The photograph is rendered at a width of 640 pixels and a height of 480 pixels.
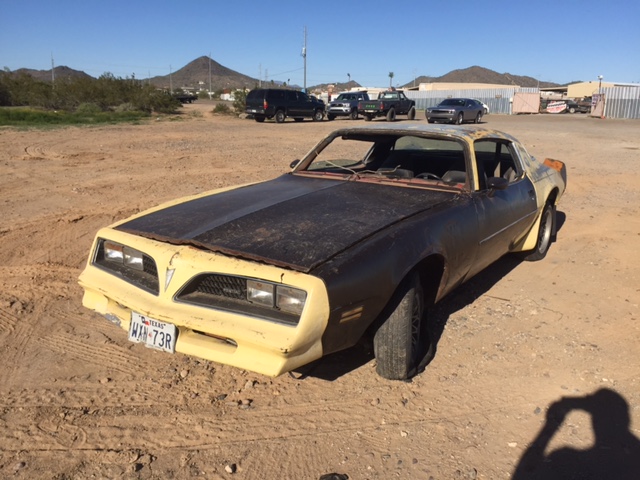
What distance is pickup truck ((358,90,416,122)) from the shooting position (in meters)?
29.9

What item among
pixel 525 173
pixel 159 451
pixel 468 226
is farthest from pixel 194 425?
pixel 525 173

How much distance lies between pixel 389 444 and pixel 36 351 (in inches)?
93.1

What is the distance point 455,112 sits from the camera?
2745cm

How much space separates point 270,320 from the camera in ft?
8.31

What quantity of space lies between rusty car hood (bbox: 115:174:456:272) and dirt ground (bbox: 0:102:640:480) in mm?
910

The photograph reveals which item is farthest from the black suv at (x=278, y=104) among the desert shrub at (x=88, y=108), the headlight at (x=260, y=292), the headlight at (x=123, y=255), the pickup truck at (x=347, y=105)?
the headlight at (x=260, y=292)

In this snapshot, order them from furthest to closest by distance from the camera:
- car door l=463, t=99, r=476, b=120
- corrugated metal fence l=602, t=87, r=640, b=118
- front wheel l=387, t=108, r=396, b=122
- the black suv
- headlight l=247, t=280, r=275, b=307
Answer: corrugated metal fence l=602, t=87, r=640, b=118, front wheel l=387, t=108, r=396, b=122, car door l=463, t=99, r=476, b=120, the black suv, headlight l=247, t=280, r=275, b=307

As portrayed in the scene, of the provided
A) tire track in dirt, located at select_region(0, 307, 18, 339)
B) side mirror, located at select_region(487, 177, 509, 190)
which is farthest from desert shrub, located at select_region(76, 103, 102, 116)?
side mirror, located at select_region(487, 177, 509, 190)

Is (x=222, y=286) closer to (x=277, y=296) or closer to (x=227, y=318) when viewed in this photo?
(x=227, y=318)

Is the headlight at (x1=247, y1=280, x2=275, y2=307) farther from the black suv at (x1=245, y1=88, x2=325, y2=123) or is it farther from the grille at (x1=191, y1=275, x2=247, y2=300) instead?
the black suv at (x1=245, y1=88, x2=325, y2=123)

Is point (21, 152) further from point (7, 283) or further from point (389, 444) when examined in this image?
point (389, 444)

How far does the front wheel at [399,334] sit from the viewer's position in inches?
118

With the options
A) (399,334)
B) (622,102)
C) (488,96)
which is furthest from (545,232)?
(488,96)

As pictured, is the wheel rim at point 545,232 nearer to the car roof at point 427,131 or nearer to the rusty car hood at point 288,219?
the car roof at point 427,131
